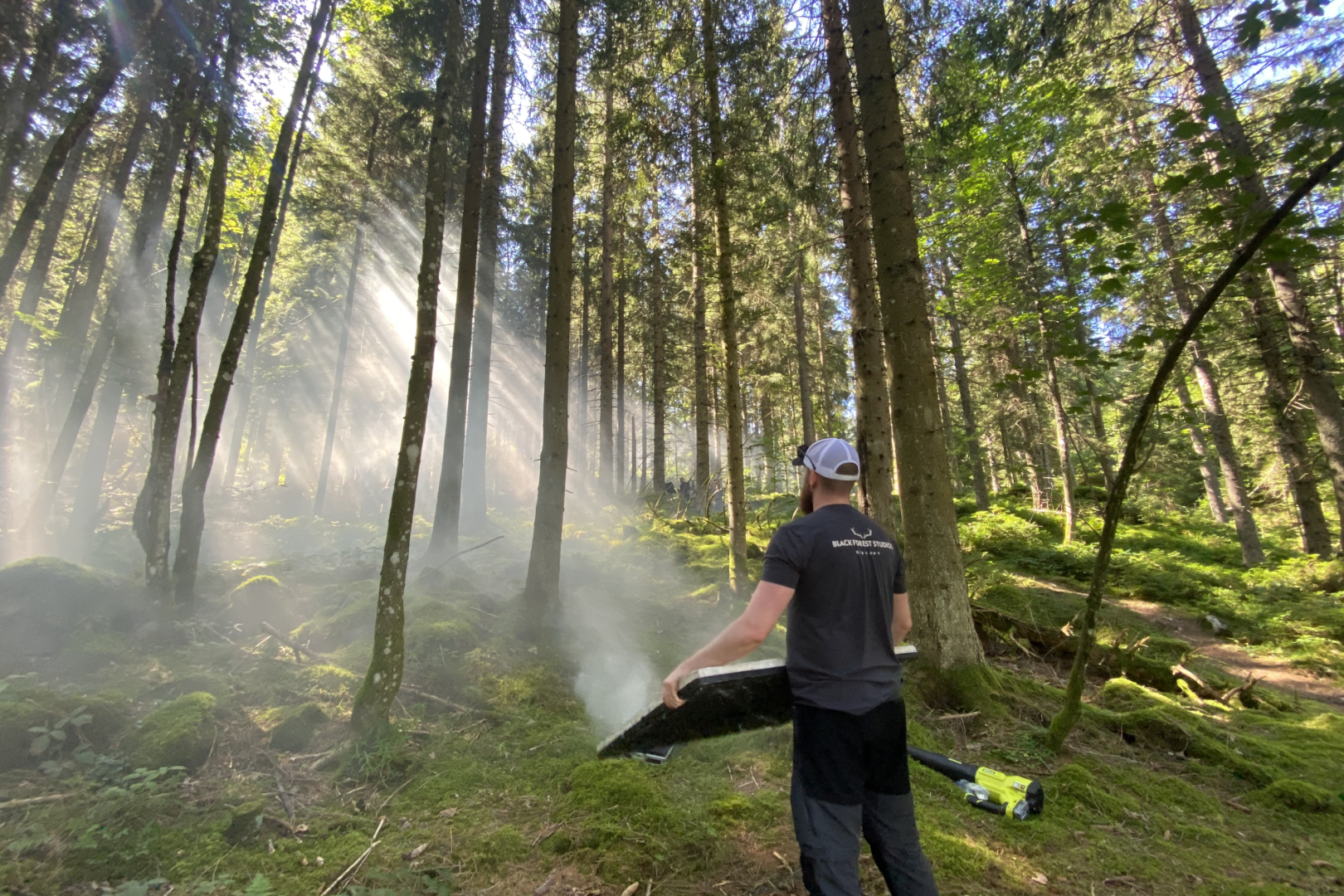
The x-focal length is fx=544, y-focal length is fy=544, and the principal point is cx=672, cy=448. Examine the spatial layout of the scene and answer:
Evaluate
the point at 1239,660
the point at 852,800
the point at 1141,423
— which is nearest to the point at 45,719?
the point at 852,800

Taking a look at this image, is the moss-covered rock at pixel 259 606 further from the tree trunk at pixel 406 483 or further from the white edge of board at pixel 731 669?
the white edge of board at pixel 731 669

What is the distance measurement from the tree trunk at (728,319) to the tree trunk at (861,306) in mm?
2450

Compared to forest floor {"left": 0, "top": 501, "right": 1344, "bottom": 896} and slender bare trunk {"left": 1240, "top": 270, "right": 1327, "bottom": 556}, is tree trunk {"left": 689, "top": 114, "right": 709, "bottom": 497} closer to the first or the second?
forest floor {"left": 0, "top": 501, "right": 1344, "bottom": 896}

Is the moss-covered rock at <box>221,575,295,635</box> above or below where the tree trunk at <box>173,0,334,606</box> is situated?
below

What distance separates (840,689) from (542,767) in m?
3.53

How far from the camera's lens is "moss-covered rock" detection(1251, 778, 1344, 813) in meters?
3.78

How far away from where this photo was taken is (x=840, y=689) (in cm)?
230

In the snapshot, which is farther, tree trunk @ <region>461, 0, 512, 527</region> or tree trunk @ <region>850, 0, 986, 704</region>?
tree trunk @ <region>461, 0, 512, 527</region>

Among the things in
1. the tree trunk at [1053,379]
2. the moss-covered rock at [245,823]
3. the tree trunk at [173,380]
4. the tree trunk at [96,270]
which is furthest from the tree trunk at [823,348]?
the moss-covered rock at [245,823]

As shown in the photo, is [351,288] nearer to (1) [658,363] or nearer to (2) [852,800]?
(1) [658,363]

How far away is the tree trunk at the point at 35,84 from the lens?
342 inches

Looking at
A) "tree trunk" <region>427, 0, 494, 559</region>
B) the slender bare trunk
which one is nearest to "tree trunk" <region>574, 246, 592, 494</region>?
"tree trunk" <region>427, 0, 494, 559</region>

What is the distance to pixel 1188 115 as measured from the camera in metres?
3.20

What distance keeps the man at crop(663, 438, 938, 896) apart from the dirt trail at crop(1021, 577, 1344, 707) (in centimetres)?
696
